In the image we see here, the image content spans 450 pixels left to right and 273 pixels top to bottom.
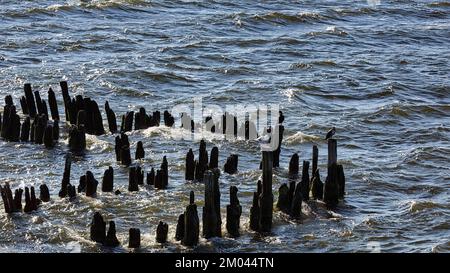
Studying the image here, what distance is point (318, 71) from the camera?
1444 inches

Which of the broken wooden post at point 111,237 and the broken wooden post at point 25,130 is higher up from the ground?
the broken wooden post at point 25,130

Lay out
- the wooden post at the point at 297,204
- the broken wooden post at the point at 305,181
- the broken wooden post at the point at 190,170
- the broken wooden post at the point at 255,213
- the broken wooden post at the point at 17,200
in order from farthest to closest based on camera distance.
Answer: the broken wooden post at the point at 190,170, the broken wooden post at the point at 305,181, the wooden post at the point at 297,204, the broken wooden post at the point at 17,200, the broken wooden post at the point at 255,213

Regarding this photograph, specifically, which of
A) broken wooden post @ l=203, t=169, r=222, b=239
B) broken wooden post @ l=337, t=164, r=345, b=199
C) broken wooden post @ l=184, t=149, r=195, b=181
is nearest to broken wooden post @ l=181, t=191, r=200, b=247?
broken wooden post @ l=203, t=169, r=222, b=239

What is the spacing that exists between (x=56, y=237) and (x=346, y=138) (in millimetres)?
10638

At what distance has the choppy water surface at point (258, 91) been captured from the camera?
21.6 meters

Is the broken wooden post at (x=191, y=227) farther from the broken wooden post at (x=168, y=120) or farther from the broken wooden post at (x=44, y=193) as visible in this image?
the broken wooden post at (x=168, y=120)

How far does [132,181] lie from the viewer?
2283 centimetres

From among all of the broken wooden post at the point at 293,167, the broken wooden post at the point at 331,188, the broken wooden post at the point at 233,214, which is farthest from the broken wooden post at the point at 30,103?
the broken wooden post at the point at 331,188

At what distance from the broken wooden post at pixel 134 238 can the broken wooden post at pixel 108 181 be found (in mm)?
2968

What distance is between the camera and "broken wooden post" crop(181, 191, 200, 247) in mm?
19422

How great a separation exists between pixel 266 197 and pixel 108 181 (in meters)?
4.03

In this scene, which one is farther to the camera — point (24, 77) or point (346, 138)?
point (24, 77)
